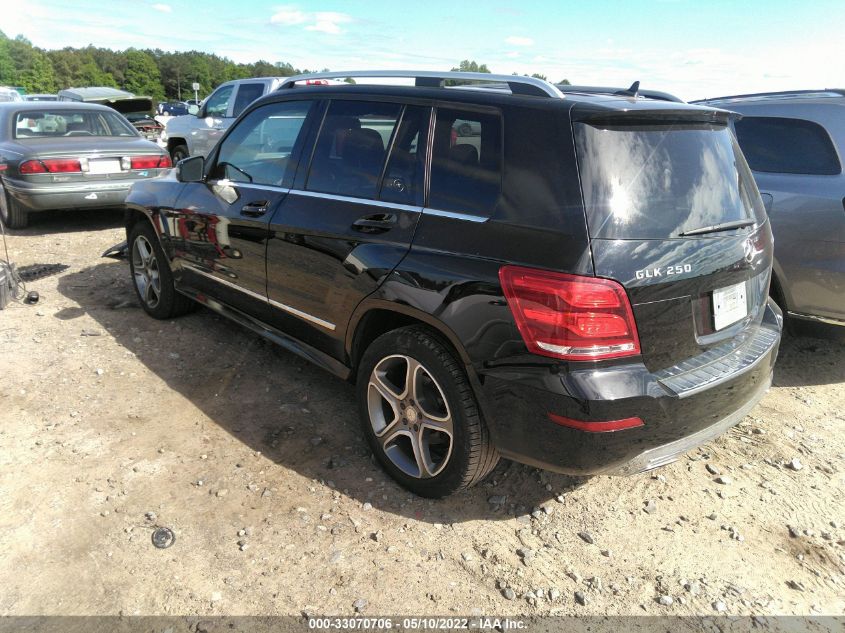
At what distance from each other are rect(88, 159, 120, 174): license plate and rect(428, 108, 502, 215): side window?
6318 millimetres

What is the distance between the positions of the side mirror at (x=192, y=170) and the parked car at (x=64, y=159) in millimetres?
4060

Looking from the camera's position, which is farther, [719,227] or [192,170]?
[192,170]

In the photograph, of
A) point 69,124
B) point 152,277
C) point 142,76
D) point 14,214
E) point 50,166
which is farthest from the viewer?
point 142,76

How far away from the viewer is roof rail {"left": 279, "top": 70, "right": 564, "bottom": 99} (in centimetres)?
256

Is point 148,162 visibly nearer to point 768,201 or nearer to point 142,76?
point 768,201

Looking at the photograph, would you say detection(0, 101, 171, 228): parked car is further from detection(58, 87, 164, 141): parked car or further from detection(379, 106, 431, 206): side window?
detection(58, 87, 164, 141): parked car

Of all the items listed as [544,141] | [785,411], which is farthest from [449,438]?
[785,411]

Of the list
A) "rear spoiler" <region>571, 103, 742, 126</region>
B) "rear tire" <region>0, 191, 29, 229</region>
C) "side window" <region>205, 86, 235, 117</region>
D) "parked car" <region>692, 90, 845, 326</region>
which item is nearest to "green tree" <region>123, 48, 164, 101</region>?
"side window" <region>205, 86, 235, 117</region>

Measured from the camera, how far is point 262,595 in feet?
7.77

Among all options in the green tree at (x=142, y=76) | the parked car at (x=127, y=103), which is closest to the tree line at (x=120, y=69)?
the green tree at (x=142, y=76)

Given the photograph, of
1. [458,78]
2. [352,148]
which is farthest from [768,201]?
[352,148]

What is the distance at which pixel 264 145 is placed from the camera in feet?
12.6

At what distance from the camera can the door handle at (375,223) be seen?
111 inches

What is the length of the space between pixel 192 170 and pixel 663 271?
319 cm
